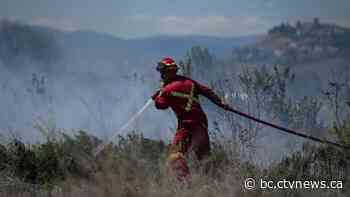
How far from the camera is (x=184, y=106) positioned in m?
8.38

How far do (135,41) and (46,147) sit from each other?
137ft

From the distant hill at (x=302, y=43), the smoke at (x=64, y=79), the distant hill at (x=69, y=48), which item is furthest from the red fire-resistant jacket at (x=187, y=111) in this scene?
the distant hill at (x=302, y=43)

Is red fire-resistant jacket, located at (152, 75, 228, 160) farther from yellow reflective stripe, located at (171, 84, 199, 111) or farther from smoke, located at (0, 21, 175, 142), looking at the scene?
smoke, located at (0, 21, 175, 142)

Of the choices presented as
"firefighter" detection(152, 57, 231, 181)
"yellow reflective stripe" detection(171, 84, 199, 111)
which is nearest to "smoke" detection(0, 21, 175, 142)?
"firefighter" detection(152, 57, 231, 181)

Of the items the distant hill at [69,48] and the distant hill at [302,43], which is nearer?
the distant hill at [69,48]

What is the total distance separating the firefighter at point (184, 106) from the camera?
831cm

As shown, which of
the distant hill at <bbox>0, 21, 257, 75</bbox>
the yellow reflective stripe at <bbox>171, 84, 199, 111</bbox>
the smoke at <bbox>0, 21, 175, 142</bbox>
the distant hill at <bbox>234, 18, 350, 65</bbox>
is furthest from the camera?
the distant hill at <bbox>234, 18, 350, 65</bbox>

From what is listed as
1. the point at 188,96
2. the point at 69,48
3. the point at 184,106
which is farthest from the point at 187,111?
the point at 69,48

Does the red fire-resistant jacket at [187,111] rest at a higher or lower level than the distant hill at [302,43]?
lower

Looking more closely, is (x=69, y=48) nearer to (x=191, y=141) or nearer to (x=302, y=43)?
(x=191, y=141)

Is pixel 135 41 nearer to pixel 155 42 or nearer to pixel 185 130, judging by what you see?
pixel 155 42

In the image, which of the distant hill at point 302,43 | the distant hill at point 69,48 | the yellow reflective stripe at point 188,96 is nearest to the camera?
the yellow reflective stripe at point 188,96

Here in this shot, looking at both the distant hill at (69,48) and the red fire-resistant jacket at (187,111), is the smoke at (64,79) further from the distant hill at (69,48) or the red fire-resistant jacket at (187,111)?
the red fire-resistant jacket at (187,111)

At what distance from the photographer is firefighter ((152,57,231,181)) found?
831 cm
